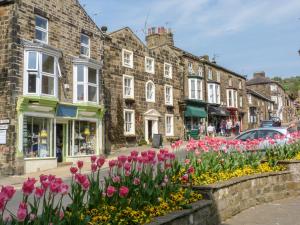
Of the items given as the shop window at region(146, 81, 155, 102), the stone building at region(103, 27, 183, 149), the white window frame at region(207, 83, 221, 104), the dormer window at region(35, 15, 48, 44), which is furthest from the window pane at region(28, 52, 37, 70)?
the white window frame at region(207, 83, 221, 104)

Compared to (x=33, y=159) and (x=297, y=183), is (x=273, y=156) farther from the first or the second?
(x=33, y=159)

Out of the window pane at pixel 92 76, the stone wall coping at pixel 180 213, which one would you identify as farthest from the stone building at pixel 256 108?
the stone wall coping at pixel 180 213

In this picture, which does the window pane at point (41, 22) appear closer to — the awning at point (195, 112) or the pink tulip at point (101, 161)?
the pink tulip at point (101, 161)

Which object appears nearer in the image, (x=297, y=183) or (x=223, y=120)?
(x=297, y=183)

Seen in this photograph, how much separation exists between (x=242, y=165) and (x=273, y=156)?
1.76 meters

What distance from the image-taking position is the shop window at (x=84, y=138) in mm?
22328

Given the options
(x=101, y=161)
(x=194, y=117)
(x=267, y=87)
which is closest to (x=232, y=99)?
(x=194, y=117)

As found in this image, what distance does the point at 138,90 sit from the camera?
92.4 ft

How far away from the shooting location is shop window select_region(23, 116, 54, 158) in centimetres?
1875

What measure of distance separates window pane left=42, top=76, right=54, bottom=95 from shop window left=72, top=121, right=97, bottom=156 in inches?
109

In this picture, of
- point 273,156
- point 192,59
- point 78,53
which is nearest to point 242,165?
point 273,156

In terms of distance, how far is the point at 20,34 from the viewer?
18766 mm

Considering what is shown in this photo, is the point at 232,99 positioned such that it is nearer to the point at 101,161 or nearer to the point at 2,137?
the point at 2,137

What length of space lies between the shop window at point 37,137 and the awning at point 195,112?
1664 centimetres
